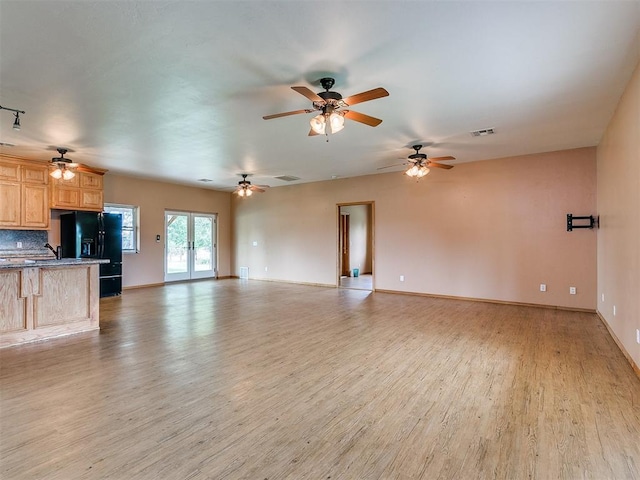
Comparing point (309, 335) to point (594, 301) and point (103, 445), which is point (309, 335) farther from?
point (594, 301)

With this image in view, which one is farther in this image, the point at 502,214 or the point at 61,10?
the point at 502,214

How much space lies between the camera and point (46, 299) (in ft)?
13.6

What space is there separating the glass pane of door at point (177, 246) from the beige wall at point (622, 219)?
9220 millimetres

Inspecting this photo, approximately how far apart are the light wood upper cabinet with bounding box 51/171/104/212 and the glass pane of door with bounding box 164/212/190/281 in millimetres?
2048

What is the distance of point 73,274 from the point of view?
4.38 m

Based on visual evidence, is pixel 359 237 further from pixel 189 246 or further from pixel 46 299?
pixel 46 299

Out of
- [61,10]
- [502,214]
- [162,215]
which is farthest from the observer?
[162,215]

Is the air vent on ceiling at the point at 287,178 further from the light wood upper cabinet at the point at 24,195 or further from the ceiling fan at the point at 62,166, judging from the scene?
the light wood upper cabinet at the point at 24,195

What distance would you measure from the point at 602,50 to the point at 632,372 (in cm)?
283

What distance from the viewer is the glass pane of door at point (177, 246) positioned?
923 cm

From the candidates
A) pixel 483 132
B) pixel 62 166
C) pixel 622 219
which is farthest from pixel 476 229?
pixel 62 166

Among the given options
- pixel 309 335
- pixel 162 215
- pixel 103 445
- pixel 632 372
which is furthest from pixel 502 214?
pixel 162 215

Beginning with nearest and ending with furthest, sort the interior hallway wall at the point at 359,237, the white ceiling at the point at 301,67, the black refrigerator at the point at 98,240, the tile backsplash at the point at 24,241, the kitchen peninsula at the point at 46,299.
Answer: the white ceiling at the point at 301,67 → the kitchen peninsula at the point at 46,299 → the tile backsplash at the point at 24,241 → the black refrigerator at the point at 98,240 → the interior hallway wall at the point at 359,237

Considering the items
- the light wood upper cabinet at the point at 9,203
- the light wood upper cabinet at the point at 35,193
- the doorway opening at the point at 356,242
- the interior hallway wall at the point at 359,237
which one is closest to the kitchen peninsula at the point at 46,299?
the light wood upper cabinet at the point at 35,193
